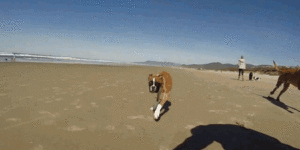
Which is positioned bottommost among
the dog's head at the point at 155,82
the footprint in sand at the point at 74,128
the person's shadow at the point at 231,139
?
the person's shadow at the point at 231,139

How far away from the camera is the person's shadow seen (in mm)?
2764

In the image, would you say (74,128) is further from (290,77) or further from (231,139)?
(290,77)

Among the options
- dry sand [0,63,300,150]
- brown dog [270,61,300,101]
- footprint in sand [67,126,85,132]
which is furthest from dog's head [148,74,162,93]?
brown dog [270,61,300,101]

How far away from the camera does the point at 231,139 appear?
303cm

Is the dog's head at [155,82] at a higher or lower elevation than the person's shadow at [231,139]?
higher

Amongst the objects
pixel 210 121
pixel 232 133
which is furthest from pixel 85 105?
pixel 232 133

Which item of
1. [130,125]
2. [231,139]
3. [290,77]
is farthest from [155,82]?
[290,77]

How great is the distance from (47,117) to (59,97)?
1766 mm

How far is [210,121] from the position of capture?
3924mm

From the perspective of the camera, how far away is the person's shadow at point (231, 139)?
2764mm

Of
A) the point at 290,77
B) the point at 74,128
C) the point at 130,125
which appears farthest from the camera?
the point at 290,77

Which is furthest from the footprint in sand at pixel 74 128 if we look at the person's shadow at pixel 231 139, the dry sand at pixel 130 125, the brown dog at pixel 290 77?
the brown dog at pixel 290 77

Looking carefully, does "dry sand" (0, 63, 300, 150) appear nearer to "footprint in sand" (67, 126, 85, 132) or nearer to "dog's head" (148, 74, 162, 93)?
"footprint in sand" (67, 126, 85, 132)

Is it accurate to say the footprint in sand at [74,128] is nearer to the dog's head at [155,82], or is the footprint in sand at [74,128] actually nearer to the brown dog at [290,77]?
the dog's head at [155,82]
